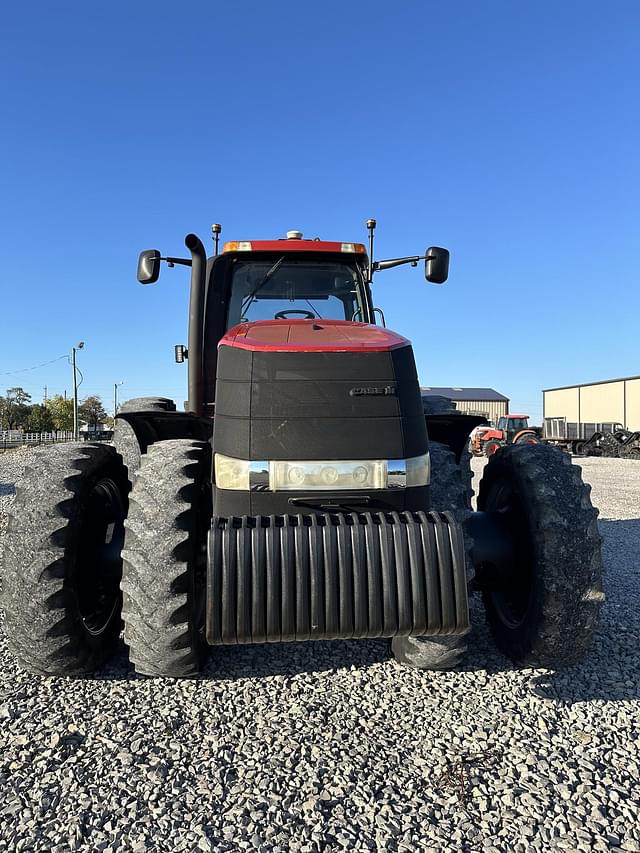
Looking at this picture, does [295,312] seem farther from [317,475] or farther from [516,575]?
[516,575]

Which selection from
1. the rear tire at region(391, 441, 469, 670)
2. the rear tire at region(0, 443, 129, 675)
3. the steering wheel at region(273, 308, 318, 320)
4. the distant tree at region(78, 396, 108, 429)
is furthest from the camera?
the distant tree at region(78, 396, 108, 429)

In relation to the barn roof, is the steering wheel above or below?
below

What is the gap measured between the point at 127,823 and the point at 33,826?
0.31 m

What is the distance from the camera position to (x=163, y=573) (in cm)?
238

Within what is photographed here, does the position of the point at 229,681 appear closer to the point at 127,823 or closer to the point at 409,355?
the point at 127,823

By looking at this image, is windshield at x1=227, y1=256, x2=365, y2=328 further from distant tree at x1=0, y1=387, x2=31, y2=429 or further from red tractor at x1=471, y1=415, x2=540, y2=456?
distant tree at x1=0, y1=387, x2=31, y2=429

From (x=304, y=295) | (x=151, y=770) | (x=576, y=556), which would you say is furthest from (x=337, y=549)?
(x=304, y=295)

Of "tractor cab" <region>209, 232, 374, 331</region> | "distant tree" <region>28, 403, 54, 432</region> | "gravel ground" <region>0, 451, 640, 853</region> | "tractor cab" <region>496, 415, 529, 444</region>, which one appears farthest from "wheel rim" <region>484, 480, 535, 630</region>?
"distant tree" <region>28, 403, 54, 432</region>

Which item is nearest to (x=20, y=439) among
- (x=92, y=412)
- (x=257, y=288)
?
(x=92, y=412)

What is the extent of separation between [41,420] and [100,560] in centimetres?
7079

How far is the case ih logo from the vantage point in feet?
8.66

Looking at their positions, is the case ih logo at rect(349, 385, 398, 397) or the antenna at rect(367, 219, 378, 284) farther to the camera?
the antenna at rect(367, 219, 378, 284)

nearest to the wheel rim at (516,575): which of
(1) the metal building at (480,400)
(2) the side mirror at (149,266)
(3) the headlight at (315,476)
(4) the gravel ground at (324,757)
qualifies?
(4) the gravel ground at (324,757)

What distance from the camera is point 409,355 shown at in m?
2.86
